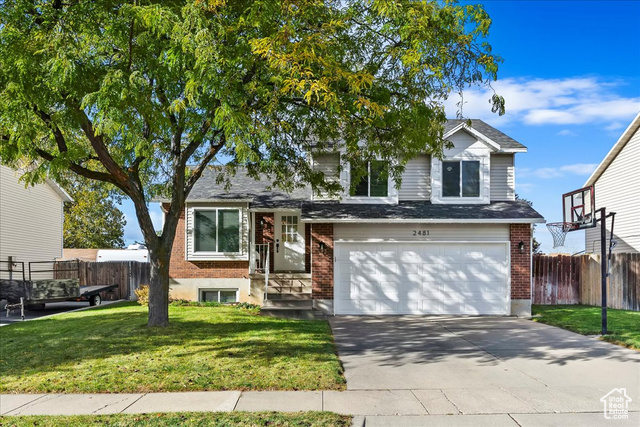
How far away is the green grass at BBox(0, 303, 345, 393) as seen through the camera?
7590mm

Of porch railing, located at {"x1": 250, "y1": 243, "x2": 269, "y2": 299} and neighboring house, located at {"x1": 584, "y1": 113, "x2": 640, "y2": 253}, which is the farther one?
neighboring house, located at {"x1": 584, "y1": 113, "x2": 640, "y2": 253}

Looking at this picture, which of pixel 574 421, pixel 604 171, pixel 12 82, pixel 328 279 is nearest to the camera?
pixel 574 421

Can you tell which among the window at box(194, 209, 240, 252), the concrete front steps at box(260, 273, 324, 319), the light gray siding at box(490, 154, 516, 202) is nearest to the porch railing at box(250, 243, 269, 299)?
the window at box(194, 209, 240, 252)

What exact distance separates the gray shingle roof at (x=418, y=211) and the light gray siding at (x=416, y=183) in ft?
0.94

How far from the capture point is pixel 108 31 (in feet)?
30.3

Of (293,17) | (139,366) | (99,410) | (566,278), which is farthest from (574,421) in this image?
(566,278)

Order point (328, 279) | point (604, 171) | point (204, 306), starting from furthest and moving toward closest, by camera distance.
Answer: point (604, 171)
point (204, 306)
point (328, 279)

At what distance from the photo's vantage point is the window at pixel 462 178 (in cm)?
1645

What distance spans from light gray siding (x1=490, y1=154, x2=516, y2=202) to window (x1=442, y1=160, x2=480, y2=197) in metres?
0.69

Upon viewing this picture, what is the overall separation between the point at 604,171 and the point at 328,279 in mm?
15632

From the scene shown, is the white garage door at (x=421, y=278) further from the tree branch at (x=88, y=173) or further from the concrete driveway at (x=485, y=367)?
the tree branch at (x=88, y=173)

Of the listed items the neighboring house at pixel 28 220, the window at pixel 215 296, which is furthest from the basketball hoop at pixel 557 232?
the neighboring house at pixel 28 220

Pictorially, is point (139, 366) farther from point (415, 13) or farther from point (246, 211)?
point (246, 211)

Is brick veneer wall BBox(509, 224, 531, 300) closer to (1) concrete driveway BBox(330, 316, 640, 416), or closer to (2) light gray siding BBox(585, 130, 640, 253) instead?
(1) concrete driveway BBox(330, 316, 640, 416)
